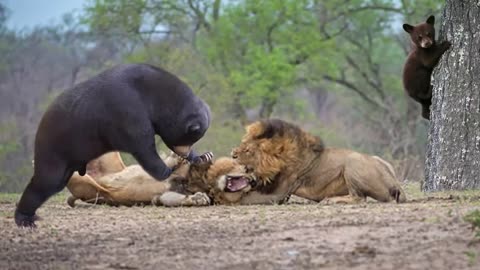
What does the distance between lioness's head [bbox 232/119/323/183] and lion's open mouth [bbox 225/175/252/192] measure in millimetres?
117

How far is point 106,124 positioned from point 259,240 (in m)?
2.30

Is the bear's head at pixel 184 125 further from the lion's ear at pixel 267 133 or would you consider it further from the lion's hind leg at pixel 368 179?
the lion's hind leg at pixel 368 179

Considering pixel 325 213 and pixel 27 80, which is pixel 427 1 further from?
pixel 325 213

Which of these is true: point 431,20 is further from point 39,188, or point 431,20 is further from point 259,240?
point 259,240

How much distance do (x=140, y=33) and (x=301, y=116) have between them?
19.9 feet

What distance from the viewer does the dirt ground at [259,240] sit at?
6.88m

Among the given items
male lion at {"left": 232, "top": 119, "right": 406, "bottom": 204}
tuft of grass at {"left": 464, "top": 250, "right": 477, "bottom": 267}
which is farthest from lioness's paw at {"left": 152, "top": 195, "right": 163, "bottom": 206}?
tuft of grass at {"left": 464, "top": 250, "right": 477, "bottom": 267}

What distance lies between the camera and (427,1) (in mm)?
34312

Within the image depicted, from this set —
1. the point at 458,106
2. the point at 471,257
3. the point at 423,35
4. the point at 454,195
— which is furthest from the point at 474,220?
the point at 423,35

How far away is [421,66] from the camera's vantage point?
44.1 ft

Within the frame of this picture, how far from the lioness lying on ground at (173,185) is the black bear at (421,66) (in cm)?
301

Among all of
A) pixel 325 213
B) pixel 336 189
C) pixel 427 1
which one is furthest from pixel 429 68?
pixel 427 1

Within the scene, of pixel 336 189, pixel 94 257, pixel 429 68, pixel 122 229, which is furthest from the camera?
pixel 429 68

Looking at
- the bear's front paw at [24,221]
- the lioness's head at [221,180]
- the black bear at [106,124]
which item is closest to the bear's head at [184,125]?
the black bear at [106,124]
